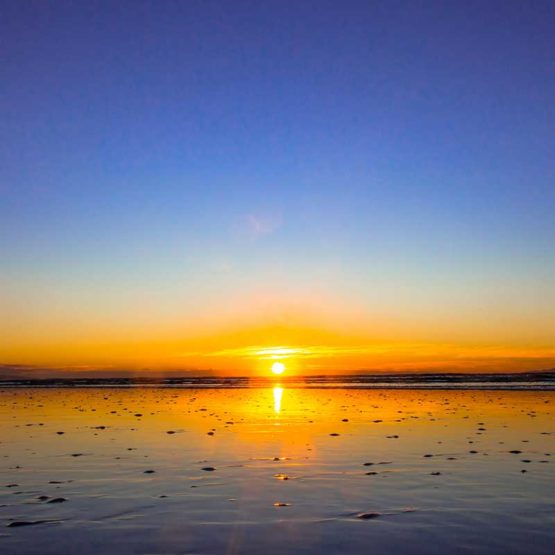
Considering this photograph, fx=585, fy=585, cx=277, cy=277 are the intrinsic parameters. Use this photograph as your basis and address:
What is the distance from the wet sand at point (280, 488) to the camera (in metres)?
8.12

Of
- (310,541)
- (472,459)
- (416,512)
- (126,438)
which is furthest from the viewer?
(126,438)

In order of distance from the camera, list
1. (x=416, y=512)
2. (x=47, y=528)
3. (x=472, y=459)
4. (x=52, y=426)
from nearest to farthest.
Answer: (x=47, y=528), (x=416, y=512), (x=472, y=459), (x=52, y=426)

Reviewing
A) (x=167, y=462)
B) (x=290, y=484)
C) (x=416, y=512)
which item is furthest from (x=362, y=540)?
(x=167, y=462)

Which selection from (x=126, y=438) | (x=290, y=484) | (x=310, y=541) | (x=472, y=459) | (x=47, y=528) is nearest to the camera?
(x=310, y=541)

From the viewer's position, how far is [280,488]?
11352 millimetres

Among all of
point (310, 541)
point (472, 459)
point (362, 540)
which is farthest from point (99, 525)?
point (472, 459)

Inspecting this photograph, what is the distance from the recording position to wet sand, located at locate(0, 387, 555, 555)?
812 cm

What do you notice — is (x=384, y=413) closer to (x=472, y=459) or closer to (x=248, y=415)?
(x=248, y=415)

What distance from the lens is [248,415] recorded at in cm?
2711

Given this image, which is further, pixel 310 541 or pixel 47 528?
pixel 47 528

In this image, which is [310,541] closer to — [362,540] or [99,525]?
[362,540]

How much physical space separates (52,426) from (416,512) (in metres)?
17.4

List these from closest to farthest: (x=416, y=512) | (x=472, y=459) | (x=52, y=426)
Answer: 1. (x=416, y=512)
2. (x=472, y=459)
3. (x=52, y=426)

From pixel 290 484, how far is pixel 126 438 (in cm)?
897
